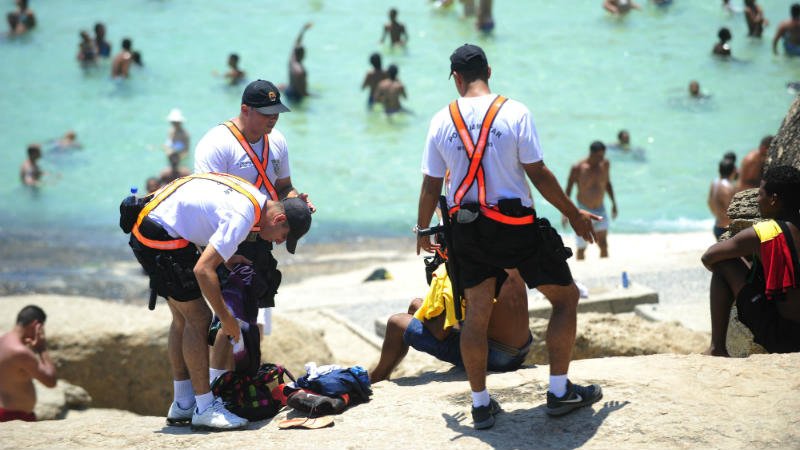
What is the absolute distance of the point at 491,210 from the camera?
5.20m

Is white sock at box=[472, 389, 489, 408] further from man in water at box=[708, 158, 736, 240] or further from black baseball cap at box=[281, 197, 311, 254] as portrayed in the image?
man in water at box=[708, 158, 736, 240]

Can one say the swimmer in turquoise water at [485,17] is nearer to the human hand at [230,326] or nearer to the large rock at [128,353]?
the large rock at [128,353]

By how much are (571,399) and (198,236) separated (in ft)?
6.52

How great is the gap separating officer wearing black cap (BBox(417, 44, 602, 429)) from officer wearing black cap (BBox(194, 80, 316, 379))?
1206 millimetres

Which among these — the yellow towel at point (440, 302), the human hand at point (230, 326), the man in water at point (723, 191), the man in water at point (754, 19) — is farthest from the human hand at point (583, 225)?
the man in water at point (754, 19)

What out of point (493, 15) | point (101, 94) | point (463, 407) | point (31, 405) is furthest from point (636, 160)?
point (463, 407)

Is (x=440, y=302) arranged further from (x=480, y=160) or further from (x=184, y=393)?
(x=184, y=393)

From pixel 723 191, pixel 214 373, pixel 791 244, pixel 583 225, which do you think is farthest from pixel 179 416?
pixel 723 191

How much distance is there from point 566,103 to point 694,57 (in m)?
4.53

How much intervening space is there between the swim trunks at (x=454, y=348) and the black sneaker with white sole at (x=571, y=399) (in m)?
0.76

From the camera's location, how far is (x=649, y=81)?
29.7m

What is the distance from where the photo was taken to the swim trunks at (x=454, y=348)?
6.21 meters

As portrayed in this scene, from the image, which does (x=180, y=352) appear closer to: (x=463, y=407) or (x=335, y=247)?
(x=463, y=407)

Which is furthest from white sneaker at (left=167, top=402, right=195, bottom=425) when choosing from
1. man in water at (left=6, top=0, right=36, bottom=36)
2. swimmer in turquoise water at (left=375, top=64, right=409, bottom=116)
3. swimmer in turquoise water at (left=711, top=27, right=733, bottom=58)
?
man in water at (left=6, top=0, right=36, bottom=36)
